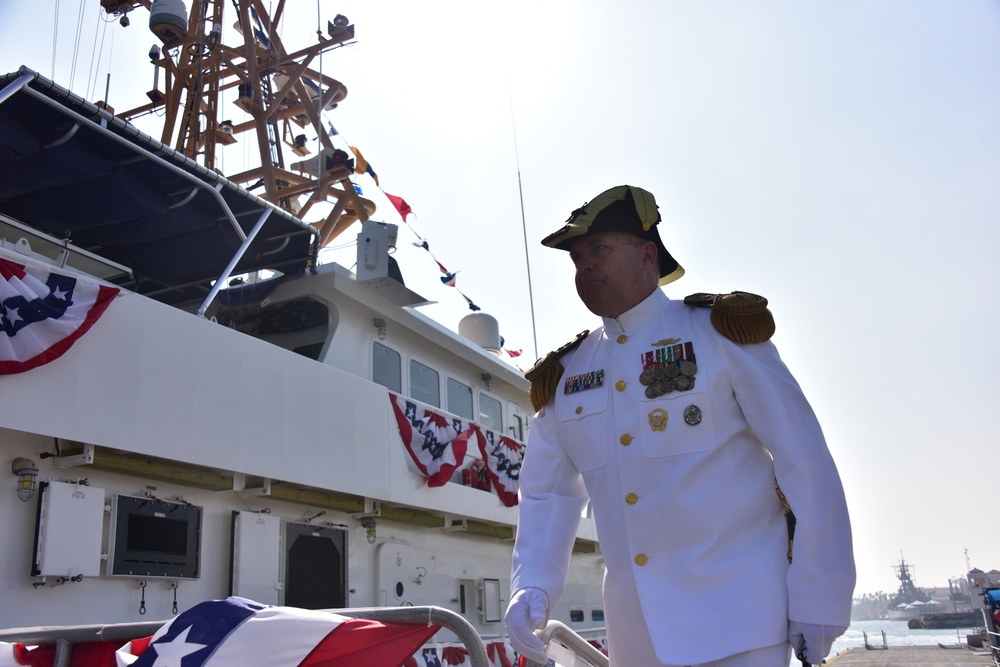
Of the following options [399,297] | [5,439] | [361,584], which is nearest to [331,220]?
[399,297]

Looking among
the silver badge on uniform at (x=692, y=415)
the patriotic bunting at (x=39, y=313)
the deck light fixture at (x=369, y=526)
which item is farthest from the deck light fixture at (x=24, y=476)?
the silver badge on uniform at (x=692, y=415)

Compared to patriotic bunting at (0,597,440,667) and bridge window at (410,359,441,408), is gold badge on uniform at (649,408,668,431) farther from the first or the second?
bridge window at (410,359,441,408)

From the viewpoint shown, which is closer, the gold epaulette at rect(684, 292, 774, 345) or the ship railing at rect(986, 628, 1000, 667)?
the gold epaulette at rect(684, 292, 774, 345)

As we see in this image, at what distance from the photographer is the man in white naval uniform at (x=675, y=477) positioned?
6.50ft

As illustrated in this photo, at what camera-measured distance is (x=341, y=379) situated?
7680 mm

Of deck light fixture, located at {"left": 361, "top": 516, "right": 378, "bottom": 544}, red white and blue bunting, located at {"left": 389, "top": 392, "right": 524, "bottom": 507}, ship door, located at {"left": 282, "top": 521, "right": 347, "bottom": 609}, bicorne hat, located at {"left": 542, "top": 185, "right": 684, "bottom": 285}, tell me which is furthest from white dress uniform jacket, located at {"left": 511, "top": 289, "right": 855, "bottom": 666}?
deck light fixture, located at {"left": 361, "top": 516, "right": 378, "bottom": 544}

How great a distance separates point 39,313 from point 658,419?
4172 millimetres

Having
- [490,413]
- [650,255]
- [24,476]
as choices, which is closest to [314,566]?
[24,476]

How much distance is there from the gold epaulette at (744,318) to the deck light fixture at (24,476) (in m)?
4.51

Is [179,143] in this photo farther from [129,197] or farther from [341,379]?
[341,379]

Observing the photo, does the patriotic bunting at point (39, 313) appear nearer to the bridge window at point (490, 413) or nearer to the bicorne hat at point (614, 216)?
the bicorne hat at point (614, 216)

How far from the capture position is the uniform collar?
8.24 feet

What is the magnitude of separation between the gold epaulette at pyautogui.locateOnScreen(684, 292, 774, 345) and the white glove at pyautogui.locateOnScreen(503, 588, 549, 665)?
2.79ft

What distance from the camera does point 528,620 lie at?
2.19 metres
